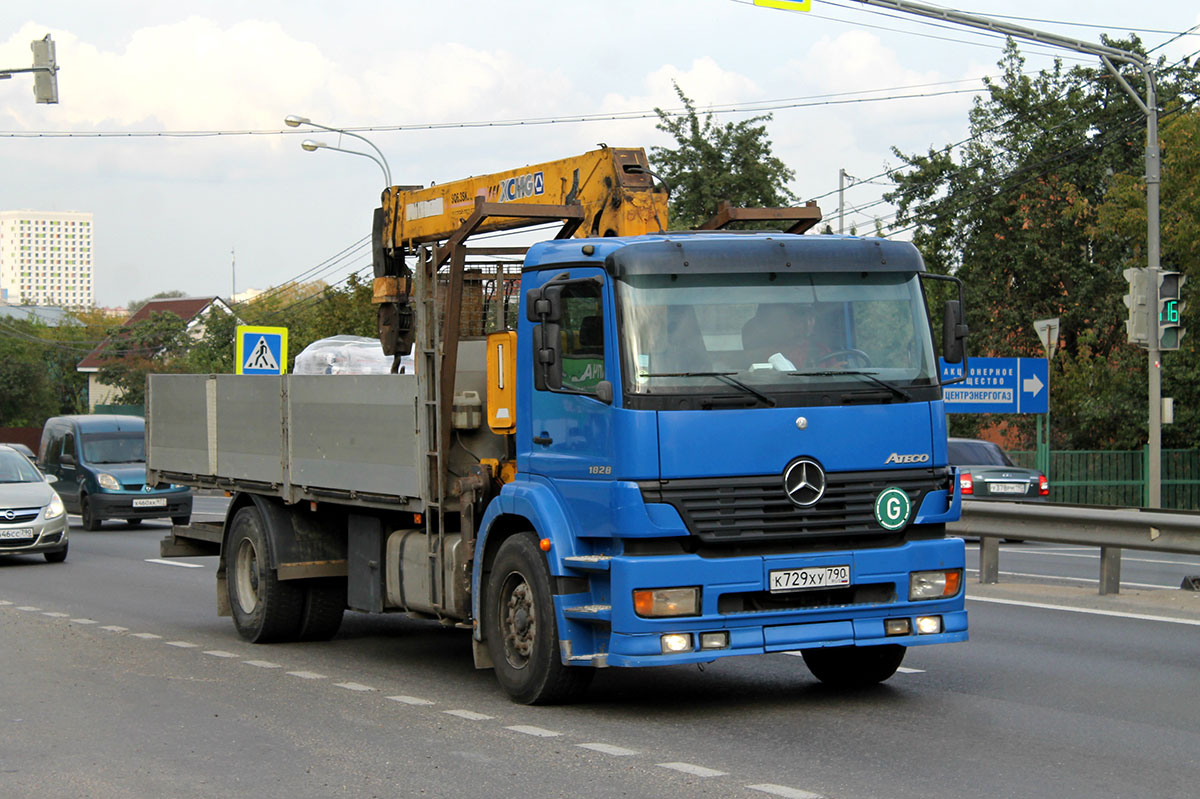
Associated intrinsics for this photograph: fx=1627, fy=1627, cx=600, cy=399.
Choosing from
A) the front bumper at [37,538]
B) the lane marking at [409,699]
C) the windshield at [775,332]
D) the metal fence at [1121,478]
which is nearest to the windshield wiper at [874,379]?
the windshield at [775,332]

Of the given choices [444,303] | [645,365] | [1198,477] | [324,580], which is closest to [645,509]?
[645,365]

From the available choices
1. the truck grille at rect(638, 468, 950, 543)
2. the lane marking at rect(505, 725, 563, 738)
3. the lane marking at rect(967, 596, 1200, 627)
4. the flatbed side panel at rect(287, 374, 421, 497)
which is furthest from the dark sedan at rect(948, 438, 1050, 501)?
the lane marking at rect(505, 725, 563, 738)

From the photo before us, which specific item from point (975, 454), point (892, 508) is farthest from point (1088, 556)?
point (892, 508)

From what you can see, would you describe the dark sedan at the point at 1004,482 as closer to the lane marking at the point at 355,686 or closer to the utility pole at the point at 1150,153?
the utility pole at the point at 1150,153

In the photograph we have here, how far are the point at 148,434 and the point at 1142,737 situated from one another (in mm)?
9544

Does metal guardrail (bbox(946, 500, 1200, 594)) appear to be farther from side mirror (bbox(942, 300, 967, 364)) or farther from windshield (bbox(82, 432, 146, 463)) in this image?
windshield (bbox(82, 432, 146, 463))

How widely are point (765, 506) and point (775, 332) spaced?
94cm

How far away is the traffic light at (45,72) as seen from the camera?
22.6m

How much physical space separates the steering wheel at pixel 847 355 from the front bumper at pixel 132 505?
65.3ft

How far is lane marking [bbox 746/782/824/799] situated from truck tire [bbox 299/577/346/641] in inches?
238

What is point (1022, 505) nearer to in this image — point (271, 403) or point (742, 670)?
point (742, 670)

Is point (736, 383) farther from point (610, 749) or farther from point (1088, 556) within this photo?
point (1088, 556)

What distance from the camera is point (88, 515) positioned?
27.2 metres

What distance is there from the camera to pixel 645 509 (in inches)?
325
